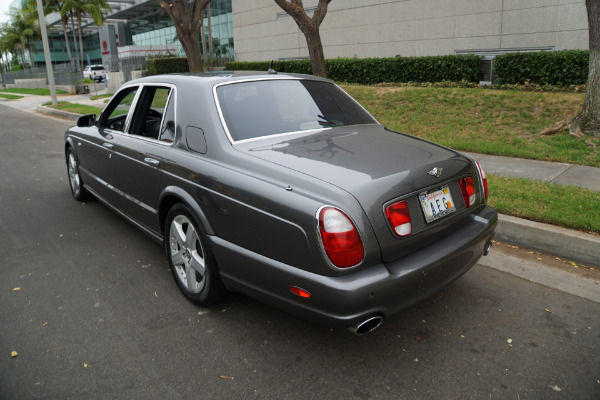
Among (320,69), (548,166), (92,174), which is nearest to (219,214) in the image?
(92,174)

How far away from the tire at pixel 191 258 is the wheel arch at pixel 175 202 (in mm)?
51

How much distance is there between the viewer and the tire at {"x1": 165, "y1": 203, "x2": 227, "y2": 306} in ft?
10.6

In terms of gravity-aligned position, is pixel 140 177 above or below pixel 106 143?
below

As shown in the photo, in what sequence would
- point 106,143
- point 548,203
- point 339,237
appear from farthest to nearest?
1. point 548,203
2. point 106,143
3. point 339,237

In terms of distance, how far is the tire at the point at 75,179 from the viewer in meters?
5.96

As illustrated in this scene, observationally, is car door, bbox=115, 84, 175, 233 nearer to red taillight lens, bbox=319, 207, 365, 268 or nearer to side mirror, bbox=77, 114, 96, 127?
side mirror, bbox=77, 114, 96, 127

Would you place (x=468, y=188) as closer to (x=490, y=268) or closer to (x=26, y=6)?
(x=490, y=268)

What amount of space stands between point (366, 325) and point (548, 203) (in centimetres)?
335

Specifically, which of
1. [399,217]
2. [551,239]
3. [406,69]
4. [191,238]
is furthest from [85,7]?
[399,217]

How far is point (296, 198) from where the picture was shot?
2.60 metres

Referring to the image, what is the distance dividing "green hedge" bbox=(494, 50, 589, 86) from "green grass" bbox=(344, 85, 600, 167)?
1630 millimetres

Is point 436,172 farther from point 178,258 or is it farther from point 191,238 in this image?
point 178,258

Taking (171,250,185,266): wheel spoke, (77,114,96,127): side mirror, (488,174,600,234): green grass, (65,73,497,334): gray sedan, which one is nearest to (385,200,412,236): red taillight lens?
(65,73,497,334): gray sedan

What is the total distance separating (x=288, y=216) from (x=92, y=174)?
3.52 m
